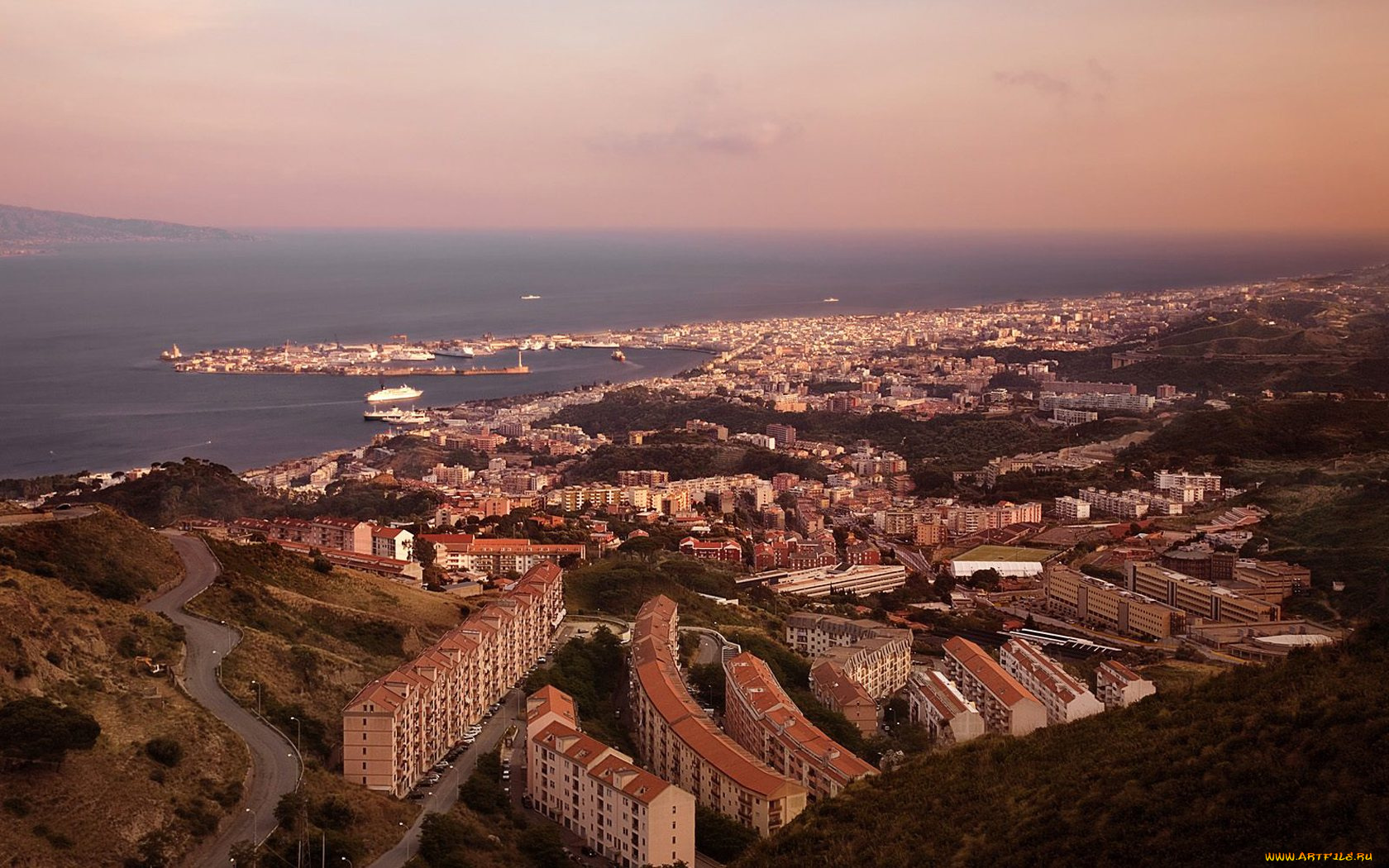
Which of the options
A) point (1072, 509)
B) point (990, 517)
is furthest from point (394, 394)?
point (1072, 509)

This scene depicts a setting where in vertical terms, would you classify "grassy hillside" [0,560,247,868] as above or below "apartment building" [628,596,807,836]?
above

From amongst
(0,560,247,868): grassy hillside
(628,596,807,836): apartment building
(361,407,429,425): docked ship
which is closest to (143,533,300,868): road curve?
(0,560,247,868): grassy hillside

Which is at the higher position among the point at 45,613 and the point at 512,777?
the point at 45,613

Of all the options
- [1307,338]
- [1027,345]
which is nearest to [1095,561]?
[1307,338]

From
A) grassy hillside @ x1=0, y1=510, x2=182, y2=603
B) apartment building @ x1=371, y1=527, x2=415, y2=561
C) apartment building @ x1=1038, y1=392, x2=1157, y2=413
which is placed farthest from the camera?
apartment building @ x1=1038, y1=392, x2=1157, y2=413

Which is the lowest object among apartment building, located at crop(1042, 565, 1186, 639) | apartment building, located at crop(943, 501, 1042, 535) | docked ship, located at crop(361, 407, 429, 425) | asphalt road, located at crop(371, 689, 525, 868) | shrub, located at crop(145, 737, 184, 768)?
docked ship, located at crop(361, 407, 429, 425)

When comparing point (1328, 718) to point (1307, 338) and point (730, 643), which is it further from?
point (1307, 338)

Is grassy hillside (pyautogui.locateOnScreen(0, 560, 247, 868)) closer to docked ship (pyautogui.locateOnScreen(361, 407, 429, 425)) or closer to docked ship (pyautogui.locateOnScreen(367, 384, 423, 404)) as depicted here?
docked ship (pyautogui.locateOnScreen(361, 407, 429, 425))
